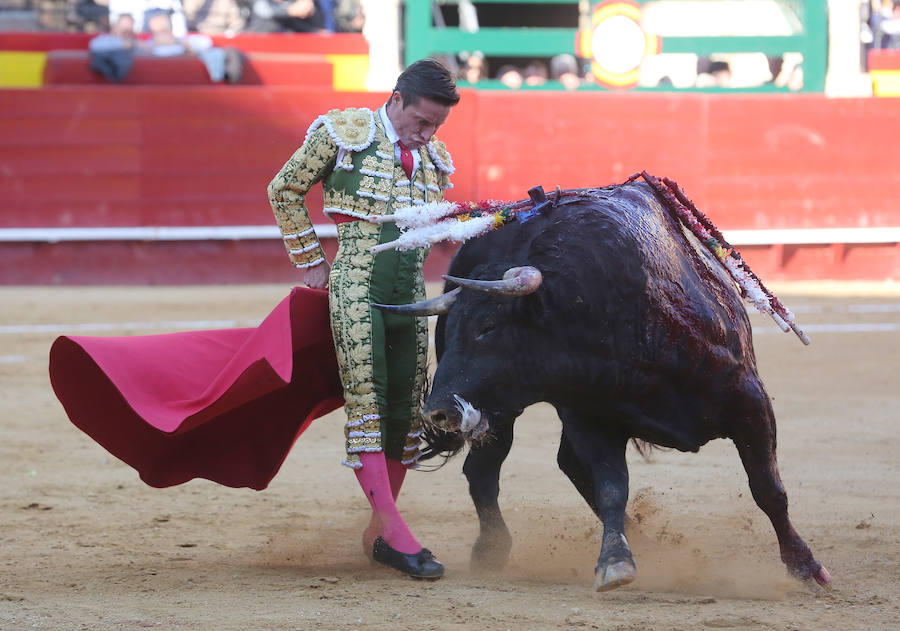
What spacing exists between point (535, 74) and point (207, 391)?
7.96m

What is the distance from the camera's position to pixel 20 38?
9664 mm

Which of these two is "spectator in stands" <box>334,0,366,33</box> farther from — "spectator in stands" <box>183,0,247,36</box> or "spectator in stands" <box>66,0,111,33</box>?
"spectator in stands" <box>66,0,111,33</box>

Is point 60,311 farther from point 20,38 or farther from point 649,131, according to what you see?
point 649,131

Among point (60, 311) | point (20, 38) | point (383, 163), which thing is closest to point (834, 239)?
point (60, 311)

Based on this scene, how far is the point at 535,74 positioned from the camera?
34.3ft

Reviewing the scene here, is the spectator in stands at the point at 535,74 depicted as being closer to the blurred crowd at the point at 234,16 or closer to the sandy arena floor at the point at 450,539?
the blurred crowd at the point at 234,16

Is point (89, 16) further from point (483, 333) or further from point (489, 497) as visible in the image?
point (483, 333)

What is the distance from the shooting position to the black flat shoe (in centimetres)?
275

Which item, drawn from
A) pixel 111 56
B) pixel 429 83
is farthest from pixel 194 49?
pixel 429 83

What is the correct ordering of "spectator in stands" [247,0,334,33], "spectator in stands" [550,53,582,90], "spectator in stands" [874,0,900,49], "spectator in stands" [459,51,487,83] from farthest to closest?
"spectator in stands" [874,0,900,49] < "spectator in stands" [459,51,487,83] < "spectator in stands" [247,0,334,33] < "spectator in stands" [550,53,582,90]

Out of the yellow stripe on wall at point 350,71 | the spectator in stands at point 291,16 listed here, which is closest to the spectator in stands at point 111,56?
the spectator in stands at point 291,16

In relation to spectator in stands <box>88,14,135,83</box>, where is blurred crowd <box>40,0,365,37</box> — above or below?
above

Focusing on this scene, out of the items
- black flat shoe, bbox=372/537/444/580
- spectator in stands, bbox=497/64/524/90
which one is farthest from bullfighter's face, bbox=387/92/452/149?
spectator in stands, bbox=497/64/524/90

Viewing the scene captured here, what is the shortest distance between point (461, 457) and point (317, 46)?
6.25m
